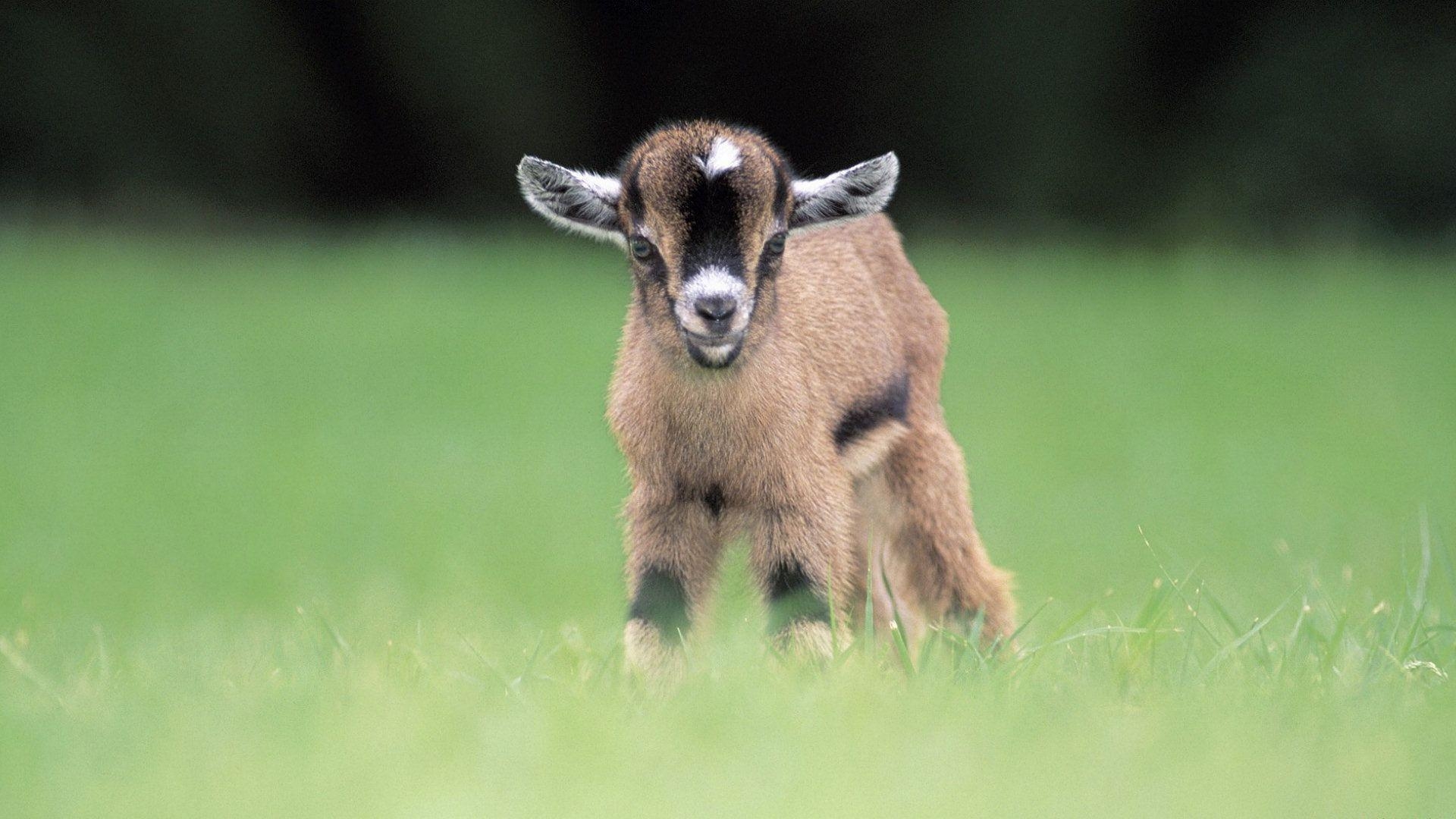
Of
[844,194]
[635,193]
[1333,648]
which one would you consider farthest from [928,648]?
[635,193]

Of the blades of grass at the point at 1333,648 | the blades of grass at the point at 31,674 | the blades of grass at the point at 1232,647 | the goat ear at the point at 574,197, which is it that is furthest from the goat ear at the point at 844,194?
the blades of grass at the point at 31,674

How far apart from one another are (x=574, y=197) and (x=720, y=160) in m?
0.54

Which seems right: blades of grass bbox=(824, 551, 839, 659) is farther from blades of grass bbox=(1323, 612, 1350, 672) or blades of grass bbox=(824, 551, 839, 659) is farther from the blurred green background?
blades of grass bbox=(1323, 612, 1350, 672)

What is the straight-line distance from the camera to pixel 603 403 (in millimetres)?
7594

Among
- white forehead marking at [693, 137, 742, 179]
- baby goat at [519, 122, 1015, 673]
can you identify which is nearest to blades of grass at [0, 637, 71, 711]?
baby goat at [519, 122, 1015, 673]

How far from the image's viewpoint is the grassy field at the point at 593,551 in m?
3.54

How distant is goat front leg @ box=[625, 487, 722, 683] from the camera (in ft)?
15.2

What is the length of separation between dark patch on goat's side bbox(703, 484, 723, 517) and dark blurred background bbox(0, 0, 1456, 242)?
11.0m

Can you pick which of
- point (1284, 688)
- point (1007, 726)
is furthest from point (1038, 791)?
point (1284, 688)

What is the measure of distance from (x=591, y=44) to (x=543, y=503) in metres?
7.21

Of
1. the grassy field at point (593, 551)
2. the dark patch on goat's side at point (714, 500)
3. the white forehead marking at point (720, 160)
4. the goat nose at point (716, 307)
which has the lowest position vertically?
the grassy field at point (593, 551)

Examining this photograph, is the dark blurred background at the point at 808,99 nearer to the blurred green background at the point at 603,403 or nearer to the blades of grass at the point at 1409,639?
the blurred green background at the point at 603,403

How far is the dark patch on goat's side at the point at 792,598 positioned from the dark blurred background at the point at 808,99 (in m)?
11.1

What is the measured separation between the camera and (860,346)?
17.0ft
